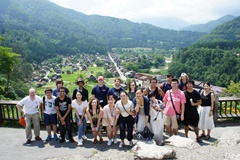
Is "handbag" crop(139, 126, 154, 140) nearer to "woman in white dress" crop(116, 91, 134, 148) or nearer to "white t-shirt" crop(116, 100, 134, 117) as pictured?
"woman in white dress" crop(116, 91, 134, 148)

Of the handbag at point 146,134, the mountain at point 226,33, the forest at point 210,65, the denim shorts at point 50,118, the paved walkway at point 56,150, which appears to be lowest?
the forest at point 210,65

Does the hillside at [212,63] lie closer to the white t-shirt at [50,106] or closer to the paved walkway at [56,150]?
the paved walkway at [56,150]

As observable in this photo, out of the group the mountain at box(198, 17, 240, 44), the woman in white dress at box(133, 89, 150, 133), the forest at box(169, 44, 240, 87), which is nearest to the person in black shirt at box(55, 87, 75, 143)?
the woman in white dress at box(133, 89, 150, 133)

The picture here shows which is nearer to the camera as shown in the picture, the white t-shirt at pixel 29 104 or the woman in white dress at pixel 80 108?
the woman in white dress at pixel 80 108

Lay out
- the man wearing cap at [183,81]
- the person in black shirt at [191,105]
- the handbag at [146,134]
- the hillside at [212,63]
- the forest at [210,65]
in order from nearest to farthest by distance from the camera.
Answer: the handbag at [146,134] < the person in black shirt at [191,105] < the man wearing cap at [183,81] < the forest at [210,65] < the hillside at [212,63]

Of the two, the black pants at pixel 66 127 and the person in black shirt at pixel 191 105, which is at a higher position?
the person in black shirt at pixel 191 105

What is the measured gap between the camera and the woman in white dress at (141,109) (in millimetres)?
5824

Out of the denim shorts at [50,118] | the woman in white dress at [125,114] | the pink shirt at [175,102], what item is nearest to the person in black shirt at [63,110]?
the denim shorts at [50,118]

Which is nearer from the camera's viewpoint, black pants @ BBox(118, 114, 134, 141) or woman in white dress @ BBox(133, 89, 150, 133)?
woman in white dress @ BBox(133, 89, 150, 133)

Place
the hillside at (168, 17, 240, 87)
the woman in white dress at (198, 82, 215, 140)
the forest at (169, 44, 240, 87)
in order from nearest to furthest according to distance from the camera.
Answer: the woman in white dress at (198, 82, 215, 140), the forest at (169, 44, 240, 87), the hillside at (168, 17, 240, 87)

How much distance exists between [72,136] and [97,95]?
1429 mm

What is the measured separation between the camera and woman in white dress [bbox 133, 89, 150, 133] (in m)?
5.82

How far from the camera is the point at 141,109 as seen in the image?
19.5 feet

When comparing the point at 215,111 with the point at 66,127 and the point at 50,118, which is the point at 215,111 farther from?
the point at 50,118
